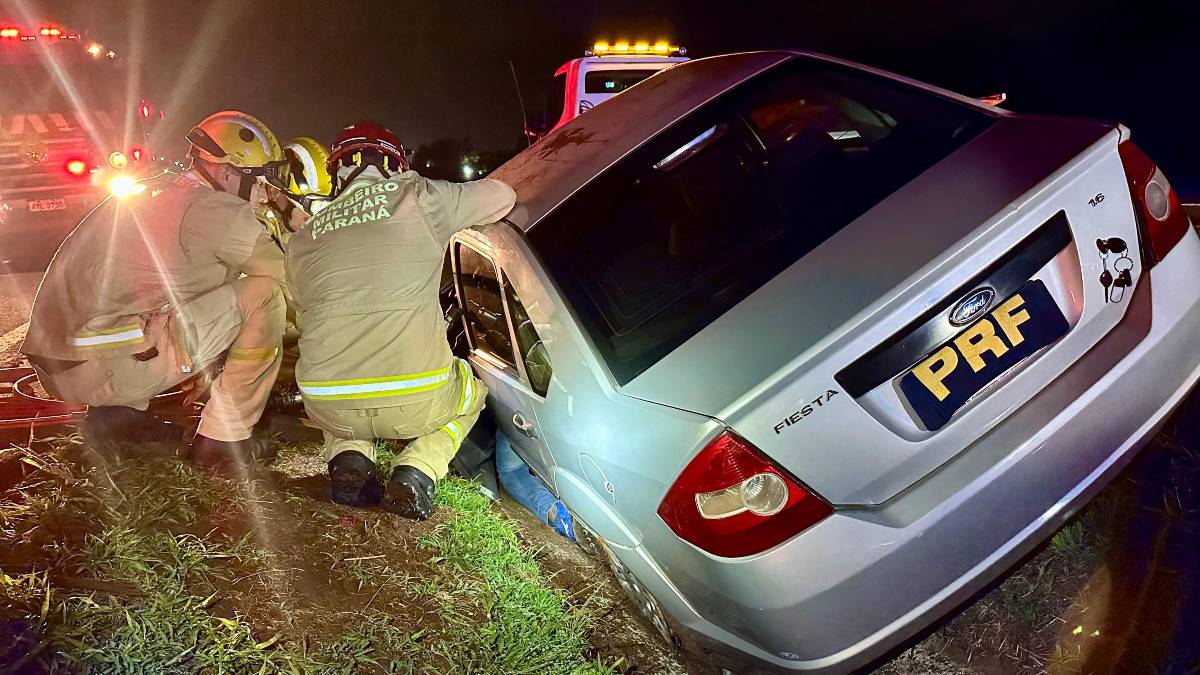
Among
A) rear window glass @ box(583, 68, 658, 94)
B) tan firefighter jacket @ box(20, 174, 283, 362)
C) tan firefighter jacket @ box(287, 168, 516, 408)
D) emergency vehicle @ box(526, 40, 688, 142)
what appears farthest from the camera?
rear window glass @ box(583, 68, 658, 94)

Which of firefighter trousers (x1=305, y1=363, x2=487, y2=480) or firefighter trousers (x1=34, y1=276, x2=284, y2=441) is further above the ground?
firefighter trousers (x1=34, y1=276, x2=284, y2=441)

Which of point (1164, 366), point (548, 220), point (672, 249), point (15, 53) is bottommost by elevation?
point (1164, 366)

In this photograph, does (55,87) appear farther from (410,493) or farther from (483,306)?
(410,493)

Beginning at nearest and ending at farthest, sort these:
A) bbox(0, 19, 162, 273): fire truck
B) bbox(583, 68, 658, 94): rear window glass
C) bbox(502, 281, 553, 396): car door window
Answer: bbox(502, 281, 553, 396): car door window → bbox(583, 68, 658, 94): rear window glass → bbox(0, 19, 162, 273): fire truck

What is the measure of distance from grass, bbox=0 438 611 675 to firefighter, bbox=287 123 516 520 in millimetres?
247

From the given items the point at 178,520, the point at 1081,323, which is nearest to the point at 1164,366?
the point at 1081,323

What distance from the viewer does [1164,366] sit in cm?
183

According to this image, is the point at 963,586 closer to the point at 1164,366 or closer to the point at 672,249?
the point at 1164,366

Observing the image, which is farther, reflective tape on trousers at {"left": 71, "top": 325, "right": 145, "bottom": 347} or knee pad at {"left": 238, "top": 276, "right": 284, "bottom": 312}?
knee pad at {"left": 238, "top": 276, "right": 284, "bottom": 312}

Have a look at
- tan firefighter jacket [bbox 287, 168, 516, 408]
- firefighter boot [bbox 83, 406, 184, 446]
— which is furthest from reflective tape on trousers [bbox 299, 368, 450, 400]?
firefighter boot [bbox 83, 406, 184, 446]

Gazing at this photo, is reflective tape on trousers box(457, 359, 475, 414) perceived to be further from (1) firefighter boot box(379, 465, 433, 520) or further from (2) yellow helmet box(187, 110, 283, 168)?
(2) yellow helmet box(187, 110, 283, 168)

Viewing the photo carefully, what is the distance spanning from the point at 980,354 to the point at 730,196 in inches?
48.5

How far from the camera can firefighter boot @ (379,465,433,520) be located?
303 cm

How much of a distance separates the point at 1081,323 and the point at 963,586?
669 mm
